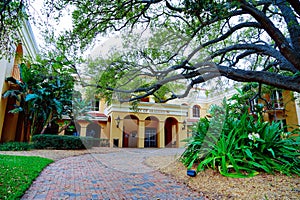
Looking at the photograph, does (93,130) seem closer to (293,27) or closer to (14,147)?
(14,147)

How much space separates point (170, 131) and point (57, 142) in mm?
9659

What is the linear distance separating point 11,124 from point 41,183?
844 cm

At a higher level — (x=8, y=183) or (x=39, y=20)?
(x=39, y=20)

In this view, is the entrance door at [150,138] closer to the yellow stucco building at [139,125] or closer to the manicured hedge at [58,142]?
the yellow stucco building at [139,125]

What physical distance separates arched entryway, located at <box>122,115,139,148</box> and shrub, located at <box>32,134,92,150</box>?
12.6ft

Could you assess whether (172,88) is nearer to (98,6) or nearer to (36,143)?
(98,6)

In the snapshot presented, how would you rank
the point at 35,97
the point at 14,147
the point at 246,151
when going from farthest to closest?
the point at 35,97, the point at 14,147, the point at 246,151

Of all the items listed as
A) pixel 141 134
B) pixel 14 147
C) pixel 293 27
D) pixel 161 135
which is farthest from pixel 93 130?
pixel 293 27

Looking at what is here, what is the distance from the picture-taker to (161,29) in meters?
5.97

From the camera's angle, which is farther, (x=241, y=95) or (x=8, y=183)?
(x=241, y=95)

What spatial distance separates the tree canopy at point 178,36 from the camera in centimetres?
401

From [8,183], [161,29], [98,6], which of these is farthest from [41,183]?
[161,29]

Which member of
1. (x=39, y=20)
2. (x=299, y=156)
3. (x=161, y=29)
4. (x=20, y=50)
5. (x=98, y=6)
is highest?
(x=20, y=50)

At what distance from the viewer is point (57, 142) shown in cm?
1041
